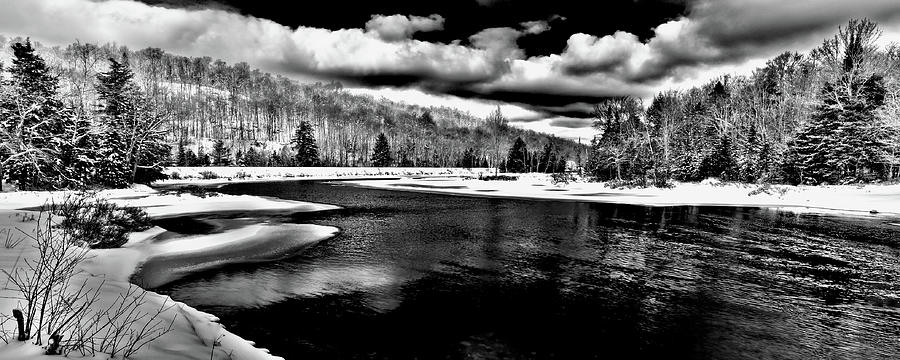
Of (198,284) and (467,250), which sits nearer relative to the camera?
(198,284)

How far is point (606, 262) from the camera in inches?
497

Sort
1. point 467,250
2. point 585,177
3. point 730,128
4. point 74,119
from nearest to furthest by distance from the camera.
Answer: point 467,250 → point 74,119 → point 730,128 → point 585,177

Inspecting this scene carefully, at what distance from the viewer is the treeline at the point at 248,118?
105125 mm

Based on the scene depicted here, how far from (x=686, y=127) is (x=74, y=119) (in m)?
70.7

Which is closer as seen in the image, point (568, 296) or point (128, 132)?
point (568, 296)

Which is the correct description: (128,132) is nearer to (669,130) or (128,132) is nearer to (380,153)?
(669,130)

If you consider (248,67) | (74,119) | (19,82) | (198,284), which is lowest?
(198,284)

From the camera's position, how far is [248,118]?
397 feet

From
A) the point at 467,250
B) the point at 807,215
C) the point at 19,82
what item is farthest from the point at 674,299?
the point at 19,82

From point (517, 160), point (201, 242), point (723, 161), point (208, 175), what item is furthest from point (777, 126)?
point (208, 175)

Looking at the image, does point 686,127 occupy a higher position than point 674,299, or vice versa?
point 686,127

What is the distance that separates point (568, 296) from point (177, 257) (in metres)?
11.0

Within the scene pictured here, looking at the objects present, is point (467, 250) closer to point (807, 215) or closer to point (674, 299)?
point (674, 299)

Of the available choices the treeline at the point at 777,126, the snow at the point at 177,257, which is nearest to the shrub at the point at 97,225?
the snow at the point at 177,257
